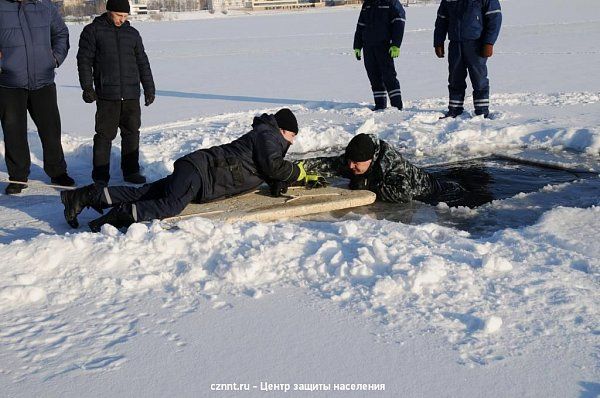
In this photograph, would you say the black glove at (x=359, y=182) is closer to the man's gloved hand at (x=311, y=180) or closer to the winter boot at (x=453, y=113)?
the man's gloved hand at (x=311, y=180)

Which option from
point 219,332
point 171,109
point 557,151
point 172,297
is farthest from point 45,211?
point 171,109

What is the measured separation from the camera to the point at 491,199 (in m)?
5.09

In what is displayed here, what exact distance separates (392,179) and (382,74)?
429 centimetres

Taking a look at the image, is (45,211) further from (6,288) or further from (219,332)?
(219,332)

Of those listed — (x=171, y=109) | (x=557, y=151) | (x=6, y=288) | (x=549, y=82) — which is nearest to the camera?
(x=6, y=288)

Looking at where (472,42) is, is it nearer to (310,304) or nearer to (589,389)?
(310,304)

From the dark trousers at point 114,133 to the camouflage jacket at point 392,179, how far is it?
1957 millimetres

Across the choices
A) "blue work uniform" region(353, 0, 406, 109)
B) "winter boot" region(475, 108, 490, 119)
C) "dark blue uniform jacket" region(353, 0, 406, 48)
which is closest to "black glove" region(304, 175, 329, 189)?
"winter boot" region(475, 108, 490, 119)

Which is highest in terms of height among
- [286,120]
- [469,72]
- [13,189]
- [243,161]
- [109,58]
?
[109,58]

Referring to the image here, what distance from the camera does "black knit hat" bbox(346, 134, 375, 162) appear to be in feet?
15.6

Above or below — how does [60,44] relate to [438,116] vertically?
above

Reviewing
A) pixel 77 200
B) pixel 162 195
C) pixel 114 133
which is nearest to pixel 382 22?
pixel 114 133

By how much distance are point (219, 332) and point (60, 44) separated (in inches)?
145

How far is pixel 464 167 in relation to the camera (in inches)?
237
